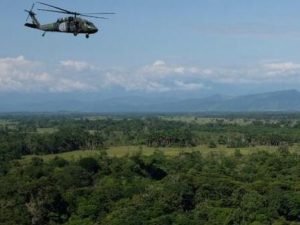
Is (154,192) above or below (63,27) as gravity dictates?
below

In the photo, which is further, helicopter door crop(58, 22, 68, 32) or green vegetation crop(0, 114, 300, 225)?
green vegetation crop(0, 114, 300, 225)

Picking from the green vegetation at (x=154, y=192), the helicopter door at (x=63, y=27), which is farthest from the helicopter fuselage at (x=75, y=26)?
the green vegetation at (x=154, y=192)

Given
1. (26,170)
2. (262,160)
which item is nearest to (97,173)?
(26,170)

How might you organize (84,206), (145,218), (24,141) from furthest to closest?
(24,141)
(84,206)
(145,218)

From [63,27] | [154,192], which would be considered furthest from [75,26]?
[154,192]

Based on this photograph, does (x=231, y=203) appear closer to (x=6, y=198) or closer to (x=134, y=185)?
(x=134, y=185)

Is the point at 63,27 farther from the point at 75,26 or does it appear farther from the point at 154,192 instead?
the point at 154,192

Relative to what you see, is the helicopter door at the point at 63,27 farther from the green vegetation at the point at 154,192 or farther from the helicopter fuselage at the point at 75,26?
the green vegetation at the point at 154,192

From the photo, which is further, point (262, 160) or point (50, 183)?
point (262, 160)

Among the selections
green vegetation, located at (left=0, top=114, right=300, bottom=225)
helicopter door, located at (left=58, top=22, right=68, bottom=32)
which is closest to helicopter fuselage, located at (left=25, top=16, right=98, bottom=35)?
helicopter door, located at (left=58, top=22, right=68, bottom=32)

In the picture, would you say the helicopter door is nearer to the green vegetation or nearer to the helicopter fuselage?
the helicopter fuselage

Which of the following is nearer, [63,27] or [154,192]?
[63,27]
